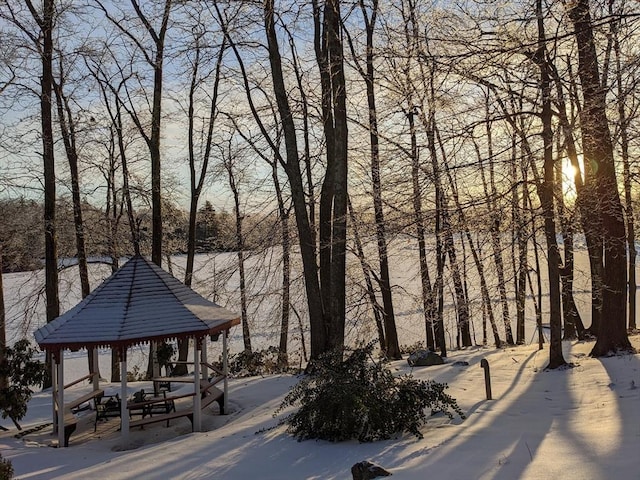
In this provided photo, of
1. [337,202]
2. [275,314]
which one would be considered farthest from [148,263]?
[275,314]

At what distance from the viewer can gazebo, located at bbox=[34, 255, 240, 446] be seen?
960 centimetres

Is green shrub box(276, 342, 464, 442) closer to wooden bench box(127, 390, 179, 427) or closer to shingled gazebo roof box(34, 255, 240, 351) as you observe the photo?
shingled gazebo roof box(34, 255, 240, 351)

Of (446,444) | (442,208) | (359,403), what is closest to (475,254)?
(442,208)

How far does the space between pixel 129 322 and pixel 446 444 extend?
567 cm

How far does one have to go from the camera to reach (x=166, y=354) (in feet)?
53.2

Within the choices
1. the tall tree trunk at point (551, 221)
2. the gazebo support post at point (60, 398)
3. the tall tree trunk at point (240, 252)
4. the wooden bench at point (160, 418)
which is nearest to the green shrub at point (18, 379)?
the gazebo support post at point (60, 398)

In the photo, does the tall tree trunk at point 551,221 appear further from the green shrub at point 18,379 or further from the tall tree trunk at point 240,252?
the tall tree trunk at point 240,252

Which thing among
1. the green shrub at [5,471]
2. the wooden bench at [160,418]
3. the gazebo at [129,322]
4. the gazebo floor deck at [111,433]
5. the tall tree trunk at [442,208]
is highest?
the tall tree trunk at [442,208]

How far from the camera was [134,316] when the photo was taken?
33.2ft

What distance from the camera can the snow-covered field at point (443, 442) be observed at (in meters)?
5.83

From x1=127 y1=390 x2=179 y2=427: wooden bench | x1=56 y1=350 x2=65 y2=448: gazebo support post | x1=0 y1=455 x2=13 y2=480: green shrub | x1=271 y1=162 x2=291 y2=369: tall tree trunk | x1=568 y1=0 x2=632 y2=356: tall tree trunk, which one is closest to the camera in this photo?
x1=0 y1=455 x2=13 y2=480: green shrub

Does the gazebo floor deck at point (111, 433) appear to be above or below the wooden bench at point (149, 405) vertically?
below

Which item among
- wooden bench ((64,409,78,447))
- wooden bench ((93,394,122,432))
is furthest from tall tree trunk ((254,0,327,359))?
wooden bench ((64,409,78,447))

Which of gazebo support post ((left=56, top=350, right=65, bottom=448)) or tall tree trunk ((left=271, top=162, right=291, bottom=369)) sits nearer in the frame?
gazebo support post ((left=56, top=350, right=65, bottom=448))
